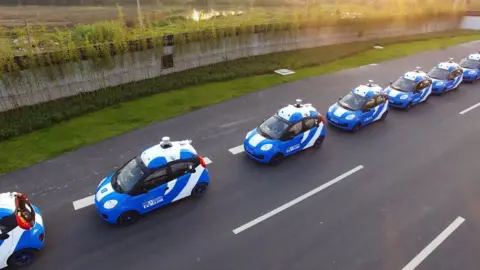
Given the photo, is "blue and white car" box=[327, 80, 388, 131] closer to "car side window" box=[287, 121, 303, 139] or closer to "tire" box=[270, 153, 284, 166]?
"car side window" box=[287, 121, 303, 139]

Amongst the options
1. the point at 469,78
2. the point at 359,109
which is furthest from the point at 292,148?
the point at 469,78

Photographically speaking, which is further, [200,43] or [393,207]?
[200,43]

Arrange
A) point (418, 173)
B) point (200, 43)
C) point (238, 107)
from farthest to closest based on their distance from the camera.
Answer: point (200, 43)
point (238, 107)
point (418, 173)

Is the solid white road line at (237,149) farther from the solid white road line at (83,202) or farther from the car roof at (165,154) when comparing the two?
the solid white road line at (83,202)

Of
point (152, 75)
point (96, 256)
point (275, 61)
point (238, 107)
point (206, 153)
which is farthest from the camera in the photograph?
point (275, 61)

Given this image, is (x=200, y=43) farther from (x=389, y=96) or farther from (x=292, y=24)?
(x=389, y=96)

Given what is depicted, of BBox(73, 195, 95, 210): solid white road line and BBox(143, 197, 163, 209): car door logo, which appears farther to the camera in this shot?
BBox(73, 195, 95, 210): solid white road line

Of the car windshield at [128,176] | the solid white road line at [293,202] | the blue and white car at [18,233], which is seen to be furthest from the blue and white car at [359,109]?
the blue and white car at [18,233]

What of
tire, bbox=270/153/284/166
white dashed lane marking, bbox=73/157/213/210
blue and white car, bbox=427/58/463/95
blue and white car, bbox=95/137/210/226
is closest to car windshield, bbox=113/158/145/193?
blue and white car, bbox=95/137/210/226

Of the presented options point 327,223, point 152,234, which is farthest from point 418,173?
point 152,234
